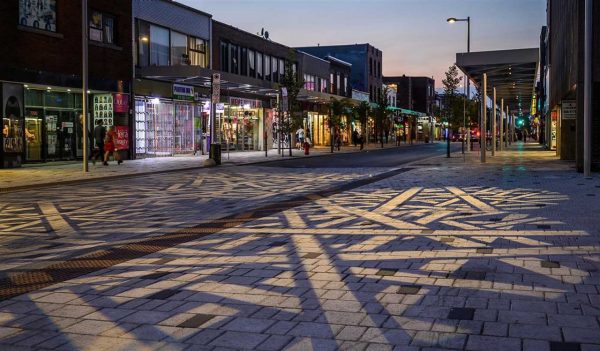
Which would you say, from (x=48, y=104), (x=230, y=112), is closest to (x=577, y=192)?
(x=48, y=104)

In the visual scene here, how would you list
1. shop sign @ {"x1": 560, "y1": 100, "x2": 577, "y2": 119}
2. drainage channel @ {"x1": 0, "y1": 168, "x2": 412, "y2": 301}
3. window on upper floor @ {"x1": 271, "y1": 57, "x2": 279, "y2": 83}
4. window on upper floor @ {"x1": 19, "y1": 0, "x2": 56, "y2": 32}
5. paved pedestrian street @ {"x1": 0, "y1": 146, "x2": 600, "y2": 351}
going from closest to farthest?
paved pedestrian street @ {"x1": 0, "y1": 146, "x2": 600, "y2": 351}, drainage channel @ {"x1": 0, "y1": 168, "x2": 412, "y2": 301}, shop sign @ {"x1": 560, "y1": 100, "x2": 577, "y2": 119}, window on upper floor @ {"x1": 19, "y1": 0, "x2": 56, "y2": 32}, window on upper floor @ {"x1": 271, "y1": 57, "x2": 279, "y2": 83}

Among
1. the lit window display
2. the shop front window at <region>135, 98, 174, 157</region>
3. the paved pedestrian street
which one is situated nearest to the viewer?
the paved pedestrian street

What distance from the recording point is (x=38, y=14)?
27.4 m

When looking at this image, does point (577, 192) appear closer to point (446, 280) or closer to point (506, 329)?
point (446, 280)

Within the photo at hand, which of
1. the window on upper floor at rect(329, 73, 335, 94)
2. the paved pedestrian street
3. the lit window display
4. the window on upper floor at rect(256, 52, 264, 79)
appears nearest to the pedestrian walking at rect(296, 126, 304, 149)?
the lit window display

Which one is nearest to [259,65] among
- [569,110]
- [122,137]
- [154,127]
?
[154,127]

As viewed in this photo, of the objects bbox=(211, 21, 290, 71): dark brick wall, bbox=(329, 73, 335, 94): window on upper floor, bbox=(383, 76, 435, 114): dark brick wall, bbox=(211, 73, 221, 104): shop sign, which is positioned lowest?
bbox=(211, 73, 221, 104): shop sign

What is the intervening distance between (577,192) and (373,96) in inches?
2948

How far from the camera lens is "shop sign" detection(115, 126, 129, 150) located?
3306cm

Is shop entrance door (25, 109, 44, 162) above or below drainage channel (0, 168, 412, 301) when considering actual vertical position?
above

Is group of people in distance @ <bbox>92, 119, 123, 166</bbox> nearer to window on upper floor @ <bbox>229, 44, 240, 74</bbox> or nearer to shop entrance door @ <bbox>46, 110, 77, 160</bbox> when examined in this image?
shop entrance door @ <bbox>46, 110, 77, 160</bbox>

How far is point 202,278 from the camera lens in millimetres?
6859

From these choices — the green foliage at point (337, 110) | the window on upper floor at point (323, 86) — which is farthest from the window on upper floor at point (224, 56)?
the window on upper floor at point (323, 86)

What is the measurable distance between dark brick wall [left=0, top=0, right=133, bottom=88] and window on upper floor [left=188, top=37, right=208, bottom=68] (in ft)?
24.6
